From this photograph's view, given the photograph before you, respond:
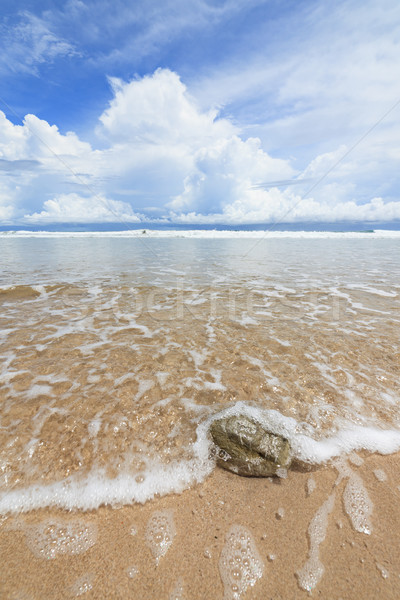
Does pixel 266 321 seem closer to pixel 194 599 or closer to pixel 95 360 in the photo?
pixel 95 360

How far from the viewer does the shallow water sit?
2463mm

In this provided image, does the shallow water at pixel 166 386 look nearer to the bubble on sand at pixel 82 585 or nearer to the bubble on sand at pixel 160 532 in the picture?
the bubble on sand at pixel 160 532

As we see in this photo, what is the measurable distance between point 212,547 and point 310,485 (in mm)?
989

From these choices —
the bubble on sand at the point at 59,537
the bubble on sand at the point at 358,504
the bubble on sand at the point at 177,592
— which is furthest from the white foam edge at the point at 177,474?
the bubble on sand at the point at 177,592

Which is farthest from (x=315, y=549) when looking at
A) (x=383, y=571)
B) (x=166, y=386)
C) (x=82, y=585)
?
(x=166, y=386)

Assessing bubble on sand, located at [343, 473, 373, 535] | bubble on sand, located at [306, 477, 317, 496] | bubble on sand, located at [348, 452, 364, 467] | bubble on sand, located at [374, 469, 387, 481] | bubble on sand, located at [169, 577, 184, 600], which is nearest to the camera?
bubble on sand, located at [169, 577, 184, 600]

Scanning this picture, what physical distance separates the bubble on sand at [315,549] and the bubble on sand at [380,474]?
1.67 feet

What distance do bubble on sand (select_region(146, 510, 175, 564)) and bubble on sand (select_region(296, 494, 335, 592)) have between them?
89 centimetres

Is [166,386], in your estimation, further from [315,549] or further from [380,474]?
[380,474]

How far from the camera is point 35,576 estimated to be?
5.70ft

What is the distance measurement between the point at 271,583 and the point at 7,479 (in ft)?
7.27

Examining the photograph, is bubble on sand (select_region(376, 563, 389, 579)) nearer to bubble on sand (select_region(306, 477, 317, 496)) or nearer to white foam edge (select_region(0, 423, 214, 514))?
bubble on sand (select_region(306, 477, 317, 496))

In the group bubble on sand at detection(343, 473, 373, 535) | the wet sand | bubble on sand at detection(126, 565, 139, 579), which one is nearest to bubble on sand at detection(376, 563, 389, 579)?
the wet sand

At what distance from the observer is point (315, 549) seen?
1908 millimetres
